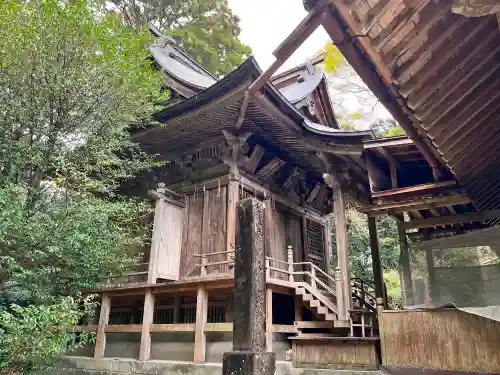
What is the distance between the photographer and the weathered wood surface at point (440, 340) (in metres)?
5.55

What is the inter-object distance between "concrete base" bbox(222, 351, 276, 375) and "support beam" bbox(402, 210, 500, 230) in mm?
5402

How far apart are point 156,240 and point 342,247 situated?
446 cm

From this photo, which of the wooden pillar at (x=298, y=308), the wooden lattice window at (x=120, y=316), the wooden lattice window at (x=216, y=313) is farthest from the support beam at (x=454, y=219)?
the wooden lattice window at (x=120, y=316)

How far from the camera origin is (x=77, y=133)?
26.4ft

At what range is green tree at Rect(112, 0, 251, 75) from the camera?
776 inches

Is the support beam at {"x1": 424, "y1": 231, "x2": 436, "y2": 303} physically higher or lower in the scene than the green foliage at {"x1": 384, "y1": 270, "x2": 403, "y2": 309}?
lower

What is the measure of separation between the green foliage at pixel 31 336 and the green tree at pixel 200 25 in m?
15.9

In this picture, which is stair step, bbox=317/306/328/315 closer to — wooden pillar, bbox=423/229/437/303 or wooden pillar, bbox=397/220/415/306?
wooden pillar, bbox=397/220/415/306

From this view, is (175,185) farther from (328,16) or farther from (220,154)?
(328,16)

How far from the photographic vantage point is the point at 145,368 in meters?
8.64

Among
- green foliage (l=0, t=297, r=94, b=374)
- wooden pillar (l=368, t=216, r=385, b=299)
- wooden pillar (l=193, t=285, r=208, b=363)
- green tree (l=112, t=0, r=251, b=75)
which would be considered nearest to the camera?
green foliage (l=0, t=297, r=94, b=374)

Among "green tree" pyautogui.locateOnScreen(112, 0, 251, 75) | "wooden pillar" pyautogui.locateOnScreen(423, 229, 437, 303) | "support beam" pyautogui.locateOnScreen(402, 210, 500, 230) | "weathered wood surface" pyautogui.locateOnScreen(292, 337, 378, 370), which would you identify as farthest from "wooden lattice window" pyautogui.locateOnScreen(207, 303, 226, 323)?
"green tree" pyautogui.locateOnScreen(112, 0, 251, 75)

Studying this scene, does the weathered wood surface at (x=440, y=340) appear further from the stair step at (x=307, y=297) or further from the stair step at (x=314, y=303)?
the stair step at (x=307, y=297)

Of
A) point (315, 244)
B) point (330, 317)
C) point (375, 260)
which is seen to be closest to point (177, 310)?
point (330, 317)
